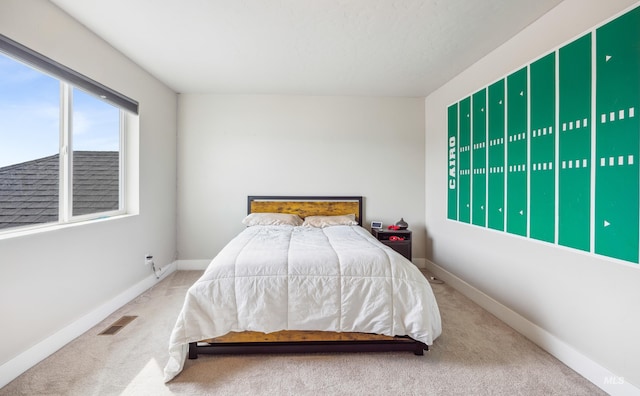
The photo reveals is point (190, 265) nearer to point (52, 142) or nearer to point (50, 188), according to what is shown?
point (50, 188)

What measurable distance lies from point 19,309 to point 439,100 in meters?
4.52

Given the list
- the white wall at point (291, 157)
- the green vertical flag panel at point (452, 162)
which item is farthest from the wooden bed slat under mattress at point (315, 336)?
the white wall at point (291, 157)

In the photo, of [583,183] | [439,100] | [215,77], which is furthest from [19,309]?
[439,100]

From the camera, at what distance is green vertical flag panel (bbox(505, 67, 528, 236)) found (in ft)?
Result: 7.33

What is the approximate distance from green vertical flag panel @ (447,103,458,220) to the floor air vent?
11.7ft

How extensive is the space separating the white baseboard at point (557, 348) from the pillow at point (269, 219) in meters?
2.20

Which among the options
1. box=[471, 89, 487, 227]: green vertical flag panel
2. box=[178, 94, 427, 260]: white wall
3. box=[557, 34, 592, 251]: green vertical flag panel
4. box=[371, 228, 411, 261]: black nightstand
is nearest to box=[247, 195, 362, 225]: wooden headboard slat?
box=[178, 94, 427, 260]: white wall

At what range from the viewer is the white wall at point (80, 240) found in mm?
1735

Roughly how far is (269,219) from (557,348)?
2973 mm

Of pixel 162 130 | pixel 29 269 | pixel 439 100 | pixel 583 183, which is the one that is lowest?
pixel 29 269

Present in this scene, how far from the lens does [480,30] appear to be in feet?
7.50

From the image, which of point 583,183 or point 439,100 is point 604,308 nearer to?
point 583,183

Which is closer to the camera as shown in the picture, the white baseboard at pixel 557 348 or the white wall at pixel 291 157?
the white baseboard at pixel 557 348

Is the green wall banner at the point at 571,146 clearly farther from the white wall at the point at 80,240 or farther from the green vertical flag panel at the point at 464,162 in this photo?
the white wall at the point at 80,240
